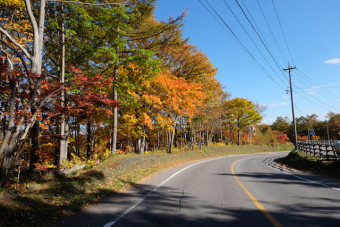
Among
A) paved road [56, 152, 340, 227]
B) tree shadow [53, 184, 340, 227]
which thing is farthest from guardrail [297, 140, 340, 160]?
tree shadow [53, 184, 340, 227]

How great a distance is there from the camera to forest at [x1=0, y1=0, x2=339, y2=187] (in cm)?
607

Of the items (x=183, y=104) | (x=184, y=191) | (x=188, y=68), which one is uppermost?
(x=188, y=68)

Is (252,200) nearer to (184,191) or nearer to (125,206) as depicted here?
(184,191)

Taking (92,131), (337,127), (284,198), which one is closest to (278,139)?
(337,127)

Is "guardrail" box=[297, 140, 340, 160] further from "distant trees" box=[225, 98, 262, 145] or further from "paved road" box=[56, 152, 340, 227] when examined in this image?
"distant trees" box=[225, 98, 262, 145]

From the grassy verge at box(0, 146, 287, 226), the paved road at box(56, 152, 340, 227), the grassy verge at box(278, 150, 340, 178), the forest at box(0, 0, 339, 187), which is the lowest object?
the grassy verge at box(278, 150, 340, 178)

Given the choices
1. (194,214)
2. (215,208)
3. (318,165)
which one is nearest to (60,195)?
(194,214)

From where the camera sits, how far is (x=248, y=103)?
4616 centimetres

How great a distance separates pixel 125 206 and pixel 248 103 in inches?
1791

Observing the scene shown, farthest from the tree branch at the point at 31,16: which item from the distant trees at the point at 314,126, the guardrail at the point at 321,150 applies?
the distant trees at the point at 314,126

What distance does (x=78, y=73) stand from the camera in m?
10.4

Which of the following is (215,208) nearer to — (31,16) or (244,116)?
(31,16)

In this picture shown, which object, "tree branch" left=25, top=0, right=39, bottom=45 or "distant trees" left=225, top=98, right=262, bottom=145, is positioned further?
"distant trees" left=225, top=98, right=262, bottom=145

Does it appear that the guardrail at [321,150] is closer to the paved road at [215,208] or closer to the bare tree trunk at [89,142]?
the paved road at [215,208]
